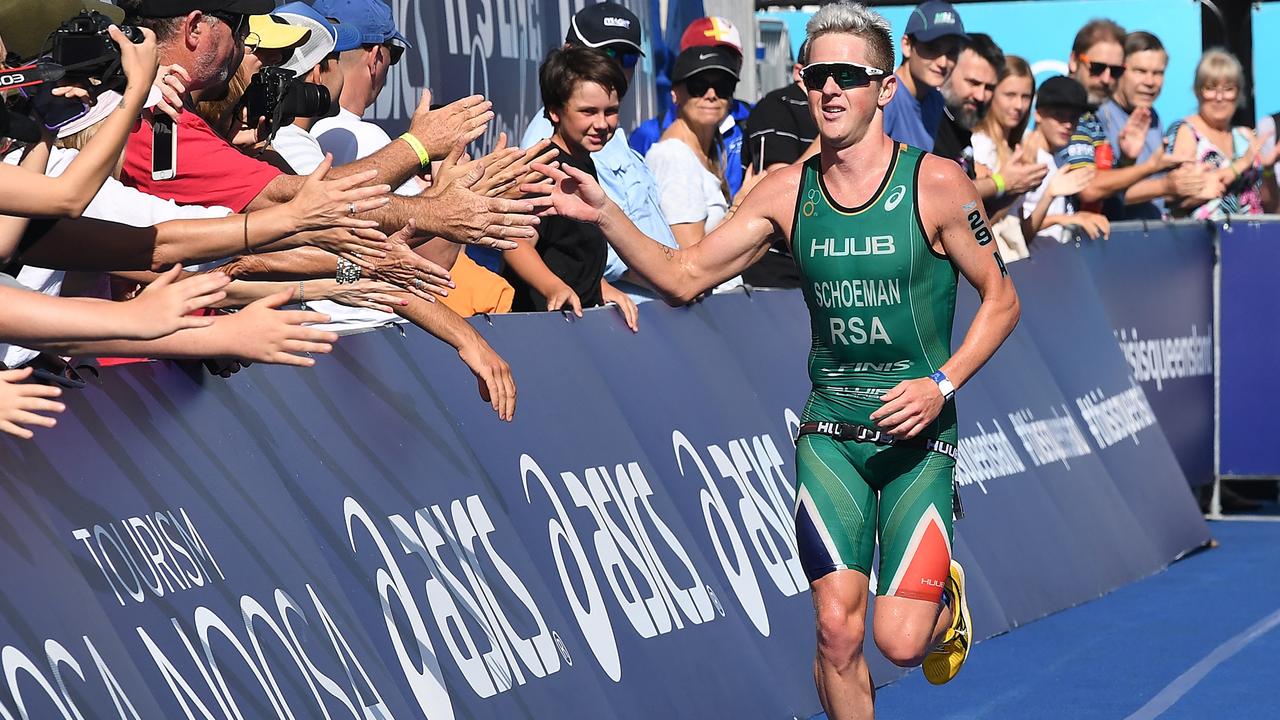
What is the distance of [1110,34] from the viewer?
12.3 m

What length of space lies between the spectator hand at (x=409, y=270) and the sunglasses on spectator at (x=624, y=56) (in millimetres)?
3026

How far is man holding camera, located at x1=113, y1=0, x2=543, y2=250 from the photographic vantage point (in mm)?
4949

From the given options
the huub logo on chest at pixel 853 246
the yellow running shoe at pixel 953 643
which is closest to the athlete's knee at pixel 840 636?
the yellow running shoe at pixel 953 643

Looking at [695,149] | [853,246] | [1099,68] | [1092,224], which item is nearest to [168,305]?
[853,246]

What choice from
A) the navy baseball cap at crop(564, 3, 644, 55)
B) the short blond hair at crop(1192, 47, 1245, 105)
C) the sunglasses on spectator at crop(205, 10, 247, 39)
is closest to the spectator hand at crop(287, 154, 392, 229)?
the sunglasses on spectator at crop(205, 10, 247, 39)

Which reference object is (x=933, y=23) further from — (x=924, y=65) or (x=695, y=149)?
(x=695, y=149)

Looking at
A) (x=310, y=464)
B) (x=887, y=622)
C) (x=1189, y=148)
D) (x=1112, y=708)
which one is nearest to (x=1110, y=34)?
(x=1189, y=148)

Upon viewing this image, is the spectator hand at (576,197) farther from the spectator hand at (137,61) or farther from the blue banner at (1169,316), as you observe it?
the blue banner at (1169,316)

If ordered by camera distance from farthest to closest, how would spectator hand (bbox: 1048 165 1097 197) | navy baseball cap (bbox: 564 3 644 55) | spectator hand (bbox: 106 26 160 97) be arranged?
1. spectator hand (bbox: 1048 165 1097 197)
2. navy baseball cap (bbox: 564 3 644 55)
3. spectator hand (bbox: 106 26 160 97)

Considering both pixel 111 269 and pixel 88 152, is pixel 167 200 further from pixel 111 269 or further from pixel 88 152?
pixel 88 152

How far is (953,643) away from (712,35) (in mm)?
4011

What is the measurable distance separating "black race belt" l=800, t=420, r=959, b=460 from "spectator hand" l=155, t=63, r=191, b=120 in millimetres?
2218

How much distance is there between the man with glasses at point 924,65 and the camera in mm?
9367

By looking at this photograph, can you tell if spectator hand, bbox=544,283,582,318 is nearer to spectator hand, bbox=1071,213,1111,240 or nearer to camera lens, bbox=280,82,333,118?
camera lens, bbox=280,82,333,118
